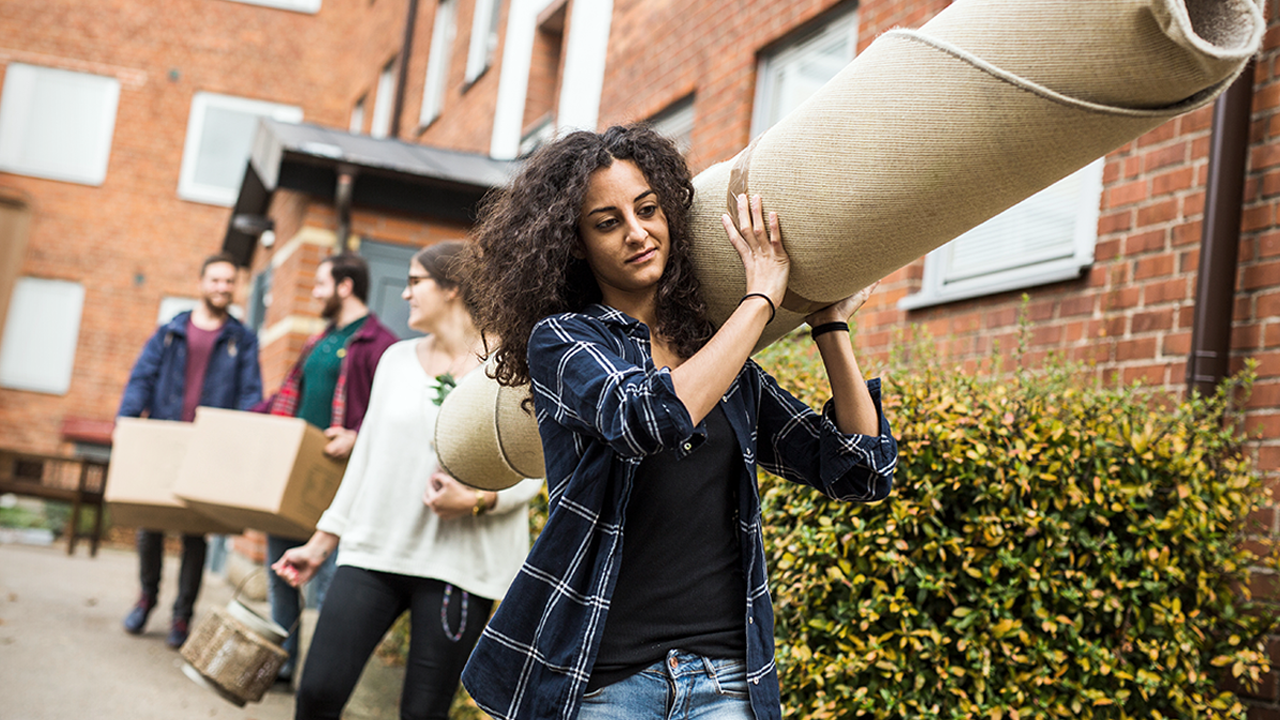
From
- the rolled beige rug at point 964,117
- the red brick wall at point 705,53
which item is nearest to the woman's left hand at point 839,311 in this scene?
the rolled beige rug at point 964,117

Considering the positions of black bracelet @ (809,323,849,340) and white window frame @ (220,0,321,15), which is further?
white window frame @ (220,0,321,15)

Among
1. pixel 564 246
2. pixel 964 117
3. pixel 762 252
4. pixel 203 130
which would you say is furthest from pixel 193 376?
pixel 203 130

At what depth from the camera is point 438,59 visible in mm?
15133

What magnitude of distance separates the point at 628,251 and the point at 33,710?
14.5 feet

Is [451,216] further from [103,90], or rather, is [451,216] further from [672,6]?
[103,90]

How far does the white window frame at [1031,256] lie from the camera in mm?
4641

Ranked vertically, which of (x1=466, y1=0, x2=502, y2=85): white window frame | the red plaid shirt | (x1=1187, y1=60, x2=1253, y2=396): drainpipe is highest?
(x1=466, y1=0, x2=502, y2=85): white window frame

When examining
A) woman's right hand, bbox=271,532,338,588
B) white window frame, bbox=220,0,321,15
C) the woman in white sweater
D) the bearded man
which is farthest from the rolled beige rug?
white window frame, bbox=220,0,321,15

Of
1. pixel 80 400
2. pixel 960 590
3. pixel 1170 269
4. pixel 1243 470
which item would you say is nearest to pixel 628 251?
pixel 960 590

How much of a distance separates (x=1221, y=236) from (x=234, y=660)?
12.7 ft

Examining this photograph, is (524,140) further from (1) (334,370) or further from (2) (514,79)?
(1) (334,370)

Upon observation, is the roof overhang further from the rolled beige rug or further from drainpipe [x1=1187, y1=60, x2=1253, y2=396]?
the rolled beige rug

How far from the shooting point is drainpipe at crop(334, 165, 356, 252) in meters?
8.62

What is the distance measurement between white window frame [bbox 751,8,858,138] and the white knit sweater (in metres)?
3.70
